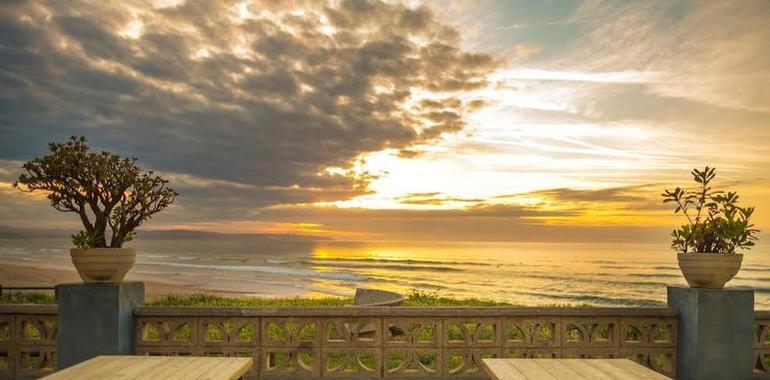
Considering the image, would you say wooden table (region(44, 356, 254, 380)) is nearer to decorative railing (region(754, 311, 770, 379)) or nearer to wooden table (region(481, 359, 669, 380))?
wooden table (region(481, 359, 669, 380))

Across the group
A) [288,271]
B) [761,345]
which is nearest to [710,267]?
[761,345]

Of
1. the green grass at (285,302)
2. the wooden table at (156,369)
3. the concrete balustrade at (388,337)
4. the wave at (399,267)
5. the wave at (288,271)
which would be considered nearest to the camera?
the wooden table at (156,369)

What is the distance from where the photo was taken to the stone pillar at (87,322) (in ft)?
20.3

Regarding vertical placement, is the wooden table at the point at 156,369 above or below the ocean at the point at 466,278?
above

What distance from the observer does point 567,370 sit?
4359 mm

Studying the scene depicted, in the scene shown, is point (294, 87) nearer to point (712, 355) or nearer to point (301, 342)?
point (301, 342)

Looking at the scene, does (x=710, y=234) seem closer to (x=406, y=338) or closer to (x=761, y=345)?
(x=761, y=345)

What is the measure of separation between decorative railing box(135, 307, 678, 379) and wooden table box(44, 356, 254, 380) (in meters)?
1.85

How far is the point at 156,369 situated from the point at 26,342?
10.8 ft

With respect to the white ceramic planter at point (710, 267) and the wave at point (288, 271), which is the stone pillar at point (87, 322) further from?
the wave at point (288, 271)

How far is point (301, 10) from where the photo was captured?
12.0 m

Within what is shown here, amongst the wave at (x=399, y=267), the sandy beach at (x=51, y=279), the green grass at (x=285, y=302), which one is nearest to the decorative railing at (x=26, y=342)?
the green grass at (x=285, y=302)

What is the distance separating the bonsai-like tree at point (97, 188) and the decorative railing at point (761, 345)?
6475 mm

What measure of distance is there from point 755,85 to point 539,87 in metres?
5.34
